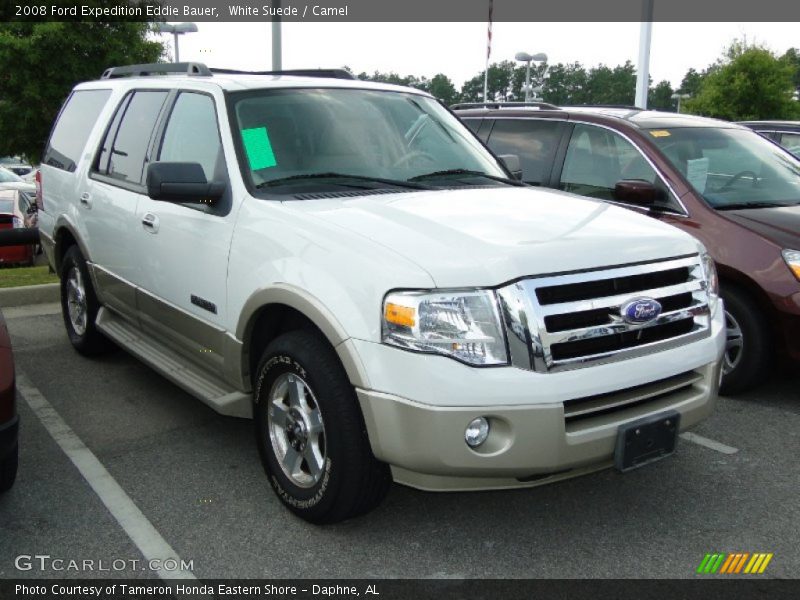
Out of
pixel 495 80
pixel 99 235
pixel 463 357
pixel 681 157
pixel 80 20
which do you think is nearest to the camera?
pixel 463 357

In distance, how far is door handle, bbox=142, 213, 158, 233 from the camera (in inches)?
170

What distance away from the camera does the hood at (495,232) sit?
2934mm

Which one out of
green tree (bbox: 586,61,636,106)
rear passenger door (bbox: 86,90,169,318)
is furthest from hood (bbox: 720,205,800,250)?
green tree (bbox: 586,61,636,106)

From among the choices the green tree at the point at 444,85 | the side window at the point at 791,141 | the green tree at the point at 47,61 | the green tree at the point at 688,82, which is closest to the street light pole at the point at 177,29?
the green tree at the point at 47,61

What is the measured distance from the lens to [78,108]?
5973 mm

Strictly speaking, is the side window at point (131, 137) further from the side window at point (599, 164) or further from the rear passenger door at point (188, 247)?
the side window at point (599, 164)

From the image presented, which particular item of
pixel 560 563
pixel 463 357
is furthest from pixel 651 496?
pixel 463 357

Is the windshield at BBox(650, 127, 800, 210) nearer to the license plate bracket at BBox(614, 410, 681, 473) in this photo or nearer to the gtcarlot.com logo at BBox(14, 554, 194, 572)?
the license plate bracket at BBox(614, 410, 681, 473)

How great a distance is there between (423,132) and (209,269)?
56.2 inches

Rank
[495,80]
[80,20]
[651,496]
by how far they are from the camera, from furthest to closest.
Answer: [495,80]
[80,20]
[651,496]

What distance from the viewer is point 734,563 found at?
125 inches

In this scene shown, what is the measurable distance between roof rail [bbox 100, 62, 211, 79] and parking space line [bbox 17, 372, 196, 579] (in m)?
2.18

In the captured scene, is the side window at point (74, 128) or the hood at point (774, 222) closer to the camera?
the hood at point (774, 222)

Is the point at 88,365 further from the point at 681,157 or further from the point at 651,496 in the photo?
the point at 681,157
